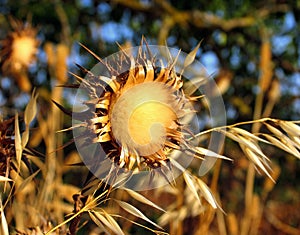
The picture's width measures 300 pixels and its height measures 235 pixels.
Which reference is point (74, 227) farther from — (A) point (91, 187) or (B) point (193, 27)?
(B) point (193, 27)

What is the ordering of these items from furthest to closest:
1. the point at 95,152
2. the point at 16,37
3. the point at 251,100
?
the point at 251,100, the point at 16,37, the point at 95,152

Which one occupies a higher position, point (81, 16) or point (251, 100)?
point (81, 16)

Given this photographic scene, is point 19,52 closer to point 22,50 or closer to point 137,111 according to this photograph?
point 22,50

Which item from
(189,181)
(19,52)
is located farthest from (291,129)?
(19,52)

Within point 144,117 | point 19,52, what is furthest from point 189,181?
point 19,52

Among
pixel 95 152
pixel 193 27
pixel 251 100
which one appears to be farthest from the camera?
pixel 251 100

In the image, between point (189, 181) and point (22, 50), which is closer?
point (189, 181)

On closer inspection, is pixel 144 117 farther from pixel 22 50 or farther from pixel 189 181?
pixel 22 50

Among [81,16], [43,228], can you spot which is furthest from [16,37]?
[81,16]
